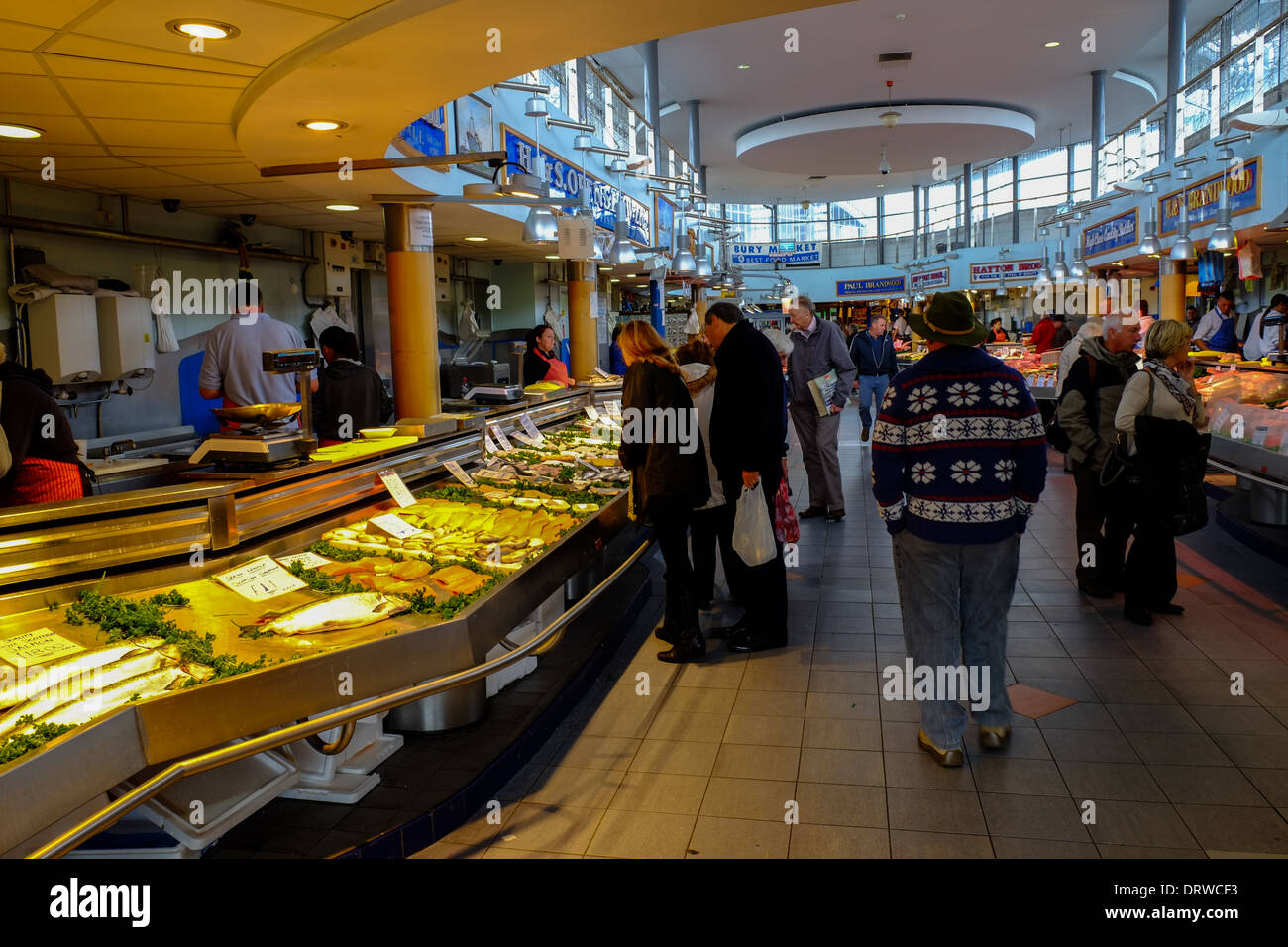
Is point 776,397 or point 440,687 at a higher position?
point 776,397

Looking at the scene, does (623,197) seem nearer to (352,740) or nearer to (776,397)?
(776,397)

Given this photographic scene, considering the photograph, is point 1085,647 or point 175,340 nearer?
point 1085,647

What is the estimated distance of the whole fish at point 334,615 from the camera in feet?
10.6

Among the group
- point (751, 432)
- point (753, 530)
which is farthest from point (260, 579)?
point (751, 432)

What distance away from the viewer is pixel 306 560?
3.92m

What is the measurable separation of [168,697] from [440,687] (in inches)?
33.4

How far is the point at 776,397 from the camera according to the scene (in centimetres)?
517

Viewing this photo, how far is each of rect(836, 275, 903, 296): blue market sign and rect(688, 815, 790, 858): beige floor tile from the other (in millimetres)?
31877

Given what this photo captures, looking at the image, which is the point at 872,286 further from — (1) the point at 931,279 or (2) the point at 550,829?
(2) the point at 550,829

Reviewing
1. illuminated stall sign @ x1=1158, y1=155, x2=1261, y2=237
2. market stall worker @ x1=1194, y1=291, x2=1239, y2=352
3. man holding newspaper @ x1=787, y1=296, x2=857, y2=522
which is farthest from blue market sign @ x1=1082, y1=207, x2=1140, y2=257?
man holding newspaper @ x1=787, y1=296, x2=857, y2=522

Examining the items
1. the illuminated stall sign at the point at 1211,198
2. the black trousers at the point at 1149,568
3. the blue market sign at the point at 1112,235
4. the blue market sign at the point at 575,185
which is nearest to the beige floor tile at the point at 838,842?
the black trousers at the point at 1149,568

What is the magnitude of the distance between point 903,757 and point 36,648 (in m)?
3.08

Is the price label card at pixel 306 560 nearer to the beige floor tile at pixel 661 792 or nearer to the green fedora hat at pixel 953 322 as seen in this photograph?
the beige floor tile at pixel 661 792
